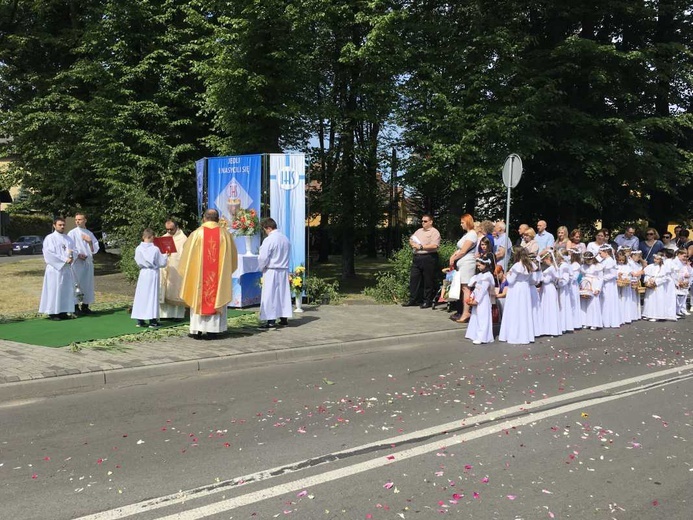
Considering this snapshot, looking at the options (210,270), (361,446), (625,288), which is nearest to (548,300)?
(625,288)

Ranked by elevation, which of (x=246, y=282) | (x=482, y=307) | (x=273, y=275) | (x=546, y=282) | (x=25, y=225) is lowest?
(x=482, y=307)

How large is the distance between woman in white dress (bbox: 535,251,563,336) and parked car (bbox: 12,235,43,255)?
4256 centimetres

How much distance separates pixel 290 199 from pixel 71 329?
5292 millimetres

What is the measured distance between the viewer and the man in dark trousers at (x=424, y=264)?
13.2m

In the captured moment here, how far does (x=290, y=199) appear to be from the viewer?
1290 centimetres

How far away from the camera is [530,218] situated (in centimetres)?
2202

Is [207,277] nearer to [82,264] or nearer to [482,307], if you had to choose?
[82,264]

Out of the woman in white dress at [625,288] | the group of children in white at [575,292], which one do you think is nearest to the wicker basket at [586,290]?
the group of children in white at [575,292]

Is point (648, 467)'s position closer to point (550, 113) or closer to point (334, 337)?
point (334, 337)

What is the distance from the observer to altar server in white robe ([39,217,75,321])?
424 inches

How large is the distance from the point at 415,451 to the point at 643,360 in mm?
5489

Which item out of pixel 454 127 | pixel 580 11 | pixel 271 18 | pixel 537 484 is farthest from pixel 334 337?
pixel 580 11

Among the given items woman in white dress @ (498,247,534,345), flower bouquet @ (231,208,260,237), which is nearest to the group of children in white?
woman in white dress @ (498,247,534,345)

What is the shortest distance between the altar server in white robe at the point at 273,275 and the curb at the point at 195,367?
157 cm
